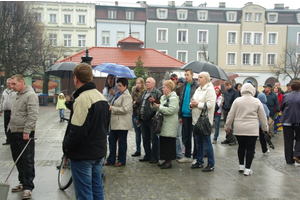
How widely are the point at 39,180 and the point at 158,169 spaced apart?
2.35 m

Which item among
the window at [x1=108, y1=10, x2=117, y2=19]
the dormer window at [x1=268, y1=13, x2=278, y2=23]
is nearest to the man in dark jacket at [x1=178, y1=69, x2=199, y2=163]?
the window at [x1=108, y1=10, x2=117, y2=19]

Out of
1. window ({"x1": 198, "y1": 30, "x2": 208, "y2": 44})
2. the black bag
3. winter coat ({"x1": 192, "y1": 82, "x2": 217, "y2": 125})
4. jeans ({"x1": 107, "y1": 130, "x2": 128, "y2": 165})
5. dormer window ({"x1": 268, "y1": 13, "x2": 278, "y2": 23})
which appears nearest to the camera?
the black bag

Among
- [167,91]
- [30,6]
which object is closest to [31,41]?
[30,6]

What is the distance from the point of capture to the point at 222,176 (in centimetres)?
608

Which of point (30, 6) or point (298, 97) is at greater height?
point (30, 6)

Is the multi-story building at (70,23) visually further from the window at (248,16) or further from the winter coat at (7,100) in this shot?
the winter coat at (7,100)

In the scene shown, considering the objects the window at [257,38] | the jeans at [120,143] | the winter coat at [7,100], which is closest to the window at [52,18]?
the window at [257,38]

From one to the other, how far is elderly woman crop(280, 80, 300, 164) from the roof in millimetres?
20345

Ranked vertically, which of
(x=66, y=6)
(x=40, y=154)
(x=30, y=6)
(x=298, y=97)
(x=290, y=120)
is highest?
(x=66, y=6)

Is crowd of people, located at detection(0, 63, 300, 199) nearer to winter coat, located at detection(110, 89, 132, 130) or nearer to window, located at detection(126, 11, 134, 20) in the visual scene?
winter coat, located at detection(110, 89, 132, 130)

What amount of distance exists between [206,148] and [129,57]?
23.2 meters

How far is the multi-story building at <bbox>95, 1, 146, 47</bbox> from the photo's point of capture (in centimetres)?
4656

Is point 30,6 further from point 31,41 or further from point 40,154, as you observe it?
point 40,154

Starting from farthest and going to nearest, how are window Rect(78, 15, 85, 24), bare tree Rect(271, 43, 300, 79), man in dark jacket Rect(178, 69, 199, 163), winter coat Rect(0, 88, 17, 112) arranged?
window Rect(78, 15, 85, 24) < bare tree Rect(271, 43, 300, 79) < winter coat Rect(0, 88, 17, 112) < man in dark jacket Rect(178, 69, 199, 163)
